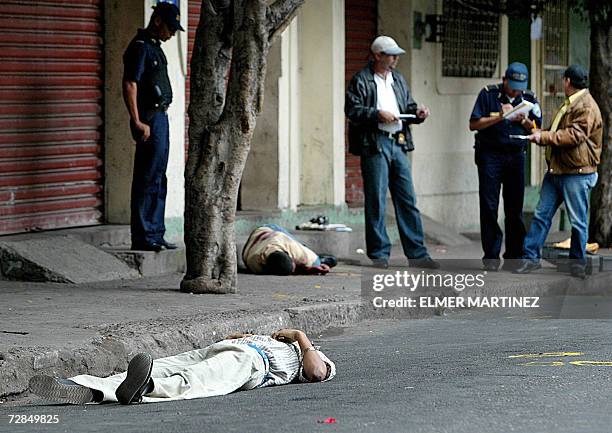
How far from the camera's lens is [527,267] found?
13.5 m

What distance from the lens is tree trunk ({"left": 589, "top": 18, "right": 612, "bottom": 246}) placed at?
15.5m

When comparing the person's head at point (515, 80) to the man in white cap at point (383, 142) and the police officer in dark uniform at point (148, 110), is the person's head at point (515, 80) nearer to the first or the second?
the man in white cap at point (383, 142)

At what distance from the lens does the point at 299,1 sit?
429 inches

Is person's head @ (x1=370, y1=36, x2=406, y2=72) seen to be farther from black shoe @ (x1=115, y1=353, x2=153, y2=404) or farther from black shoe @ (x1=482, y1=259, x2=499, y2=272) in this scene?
black shoe @ (x1=115, y1=353, x2=153, y2=404)

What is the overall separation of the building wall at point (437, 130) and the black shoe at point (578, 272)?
408cm

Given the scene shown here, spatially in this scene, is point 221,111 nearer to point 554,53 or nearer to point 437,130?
point 437,130

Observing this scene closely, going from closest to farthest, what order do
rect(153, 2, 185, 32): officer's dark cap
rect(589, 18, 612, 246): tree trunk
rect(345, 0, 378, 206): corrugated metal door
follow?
1. rect(153, 2, 185, 32): officer's dark cap
2. rect(589, 18, 612, 246): tree trunk
3. rect(345, 0, 378, 206): corrugated metal door

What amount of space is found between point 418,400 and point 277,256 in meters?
5.64

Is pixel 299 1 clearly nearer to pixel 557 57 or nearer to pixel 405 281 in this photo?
pixel 405 281

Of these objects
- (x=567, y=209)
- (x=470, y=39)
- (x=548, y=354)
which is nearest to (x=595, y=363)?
(x=548, y=354)

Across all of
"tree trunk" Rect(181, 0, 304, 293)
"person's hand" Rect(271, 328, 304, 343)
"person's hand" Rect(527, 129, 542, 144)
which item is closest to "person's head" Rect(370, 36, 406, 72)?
"person's hand" Rect(527, 129, 542, 144)

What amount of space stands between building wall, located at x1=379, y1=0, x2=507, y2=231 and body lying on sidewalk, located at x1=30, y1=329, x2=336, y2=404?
9606 mm

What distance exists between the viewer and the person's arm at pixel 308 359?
7.86 meters

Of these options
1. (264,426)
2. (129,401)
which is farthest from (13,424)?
(264,426)
